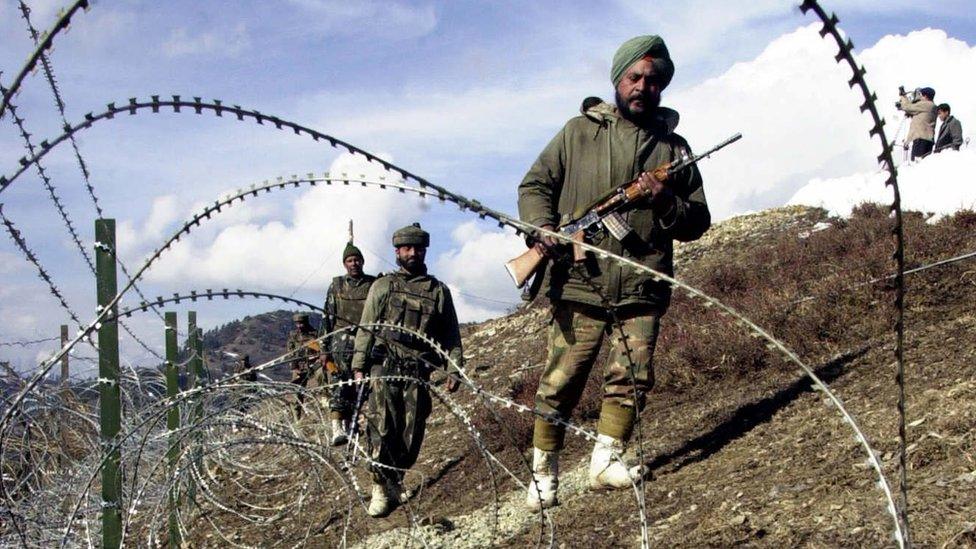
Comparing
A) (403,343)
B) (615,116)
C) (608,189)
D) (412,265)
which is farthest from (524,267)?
(412,265)

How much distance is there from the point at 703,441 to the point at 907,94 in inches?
611

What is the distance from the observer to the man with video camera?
713 inches

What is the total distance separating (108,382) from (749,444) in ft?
10.3

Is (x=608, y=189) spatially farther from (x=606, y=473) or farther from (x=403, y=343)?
(x=403, y=343)

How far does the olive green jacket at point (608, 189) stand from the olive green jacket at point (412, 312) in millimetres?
1782

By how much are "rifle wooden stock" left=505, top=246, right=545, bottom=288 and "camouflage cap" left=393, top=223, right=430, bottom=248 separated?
2024 millimetres

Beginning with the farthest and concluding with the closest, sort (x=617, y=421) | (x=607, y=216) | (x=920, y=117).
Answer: (x=920, y=117), (x=617, y=421), (x=607, y=216)

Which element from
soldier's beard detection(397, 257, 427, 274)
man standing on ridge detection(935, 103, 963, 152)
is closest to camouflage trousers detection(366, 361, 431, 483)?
soldier's beard detection(397, 257, 427, 274)

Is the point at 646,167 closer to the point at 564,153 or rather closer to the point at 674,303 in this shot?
the point at 564,153

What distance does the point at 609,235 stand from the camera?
4.18 meters

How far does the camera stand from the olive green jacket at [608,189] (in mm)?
4242

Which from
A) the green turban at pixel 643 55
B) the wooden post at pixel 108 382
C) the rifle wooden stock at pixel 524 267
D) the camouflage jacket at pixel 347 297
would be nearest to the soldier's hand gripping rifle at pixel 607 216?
the rifle wooden stock at pixel 524 267

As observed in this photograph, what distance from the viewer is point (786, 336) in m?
7.19

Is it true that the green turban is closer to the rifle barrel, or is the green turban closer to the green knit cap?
the rifle barrel
